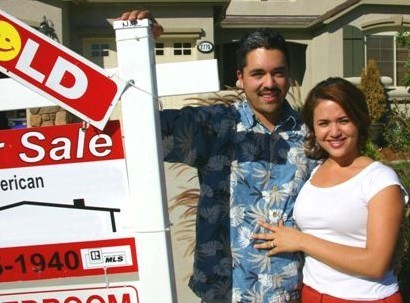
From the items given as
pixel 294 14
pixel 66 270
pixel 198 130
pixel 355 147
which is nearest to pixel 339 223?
pixel 355 147

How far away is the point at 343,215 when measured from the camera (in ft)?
6.68

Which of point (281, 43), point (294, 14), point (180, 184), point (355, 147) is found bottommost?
point (180, 184)

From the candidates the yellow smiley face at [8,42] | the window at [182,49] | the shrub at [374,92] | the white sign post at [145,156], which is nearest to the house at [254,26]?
the window at [182,49]

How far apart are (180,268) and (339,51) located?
11.3m

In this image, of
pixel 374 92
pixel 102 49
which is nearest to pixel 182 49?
pixel 102 49

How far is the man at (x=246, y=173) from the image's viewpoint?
2227 millimetres

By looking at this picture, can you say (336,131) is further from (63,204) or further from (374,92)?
(374,92)

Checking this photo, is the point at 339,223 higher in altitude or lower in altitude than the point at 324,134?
lower

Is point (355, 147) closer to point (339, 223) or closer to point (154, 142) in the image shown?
point (339, 223)

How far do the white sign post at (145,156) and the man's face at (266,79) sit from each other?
61 cm

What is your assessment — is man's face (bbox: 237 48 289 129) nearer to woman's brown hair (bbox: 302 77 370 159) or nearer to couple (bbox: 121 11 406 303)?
couple (bbox: 121 11 406 303)

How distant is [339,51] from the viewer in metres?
14.2

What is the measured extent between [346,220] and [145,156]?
31.0 inches

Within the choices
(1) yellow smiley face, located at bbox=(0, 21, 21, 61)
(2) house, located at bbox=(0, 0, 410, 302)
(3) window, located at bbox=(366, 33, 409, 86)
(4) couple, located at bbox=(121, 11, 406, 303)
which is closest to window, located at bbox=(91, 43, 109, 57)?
(2) house, located at bbox=(0, 0, 410, 302)
